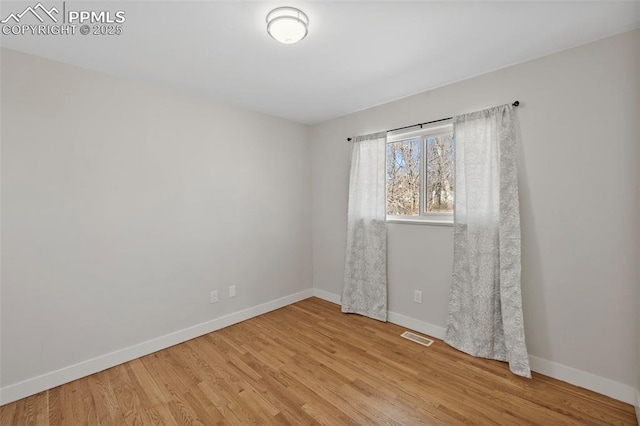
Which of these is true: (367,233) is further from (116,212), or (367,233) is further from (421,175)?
(116,212)

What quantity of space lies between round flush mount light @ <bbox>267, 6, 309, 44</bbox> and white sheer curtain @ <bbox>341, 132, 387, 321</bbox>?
165 centimetres

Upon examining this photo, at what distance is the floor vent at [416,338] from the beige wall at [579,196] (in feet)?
2.62

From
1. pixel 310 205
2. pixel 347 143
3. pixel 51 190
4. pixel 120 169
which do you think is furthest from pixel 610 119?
pixel 51 190

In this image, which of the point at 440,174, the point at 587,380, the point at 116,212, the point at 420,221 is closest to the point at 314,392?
the point at 420,221

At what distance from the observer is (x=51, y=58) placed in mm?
2092

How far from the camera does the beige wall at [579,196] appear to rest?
1855 millimetres

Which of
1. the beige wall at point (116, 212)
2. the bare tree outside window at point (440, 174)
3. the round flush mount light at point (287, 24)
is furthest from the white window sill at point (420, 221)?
the round flush mount light at point (287, 24)

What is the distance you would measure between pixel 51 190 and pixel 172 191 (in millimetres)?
848

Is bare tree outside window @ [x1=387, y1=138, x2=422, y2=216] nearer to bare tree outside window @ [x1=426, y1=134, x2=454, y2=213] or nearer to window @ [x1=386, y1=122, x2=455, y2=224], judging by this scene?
window @ [x1=386, y1=122, x2=455, y2=224]

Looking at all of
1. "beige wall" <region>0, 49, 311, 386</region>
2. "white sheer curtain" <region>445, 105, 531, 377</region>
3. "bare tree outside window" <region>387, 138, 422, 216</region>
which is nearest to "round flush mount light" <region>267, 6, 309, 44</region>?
"beige wall" <region>0, 49, 311, 386</region>

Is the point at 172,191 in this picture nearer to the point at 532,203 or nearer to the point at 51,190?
the point at 51,190

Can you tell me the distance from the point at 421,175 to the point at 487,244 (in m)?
0.96

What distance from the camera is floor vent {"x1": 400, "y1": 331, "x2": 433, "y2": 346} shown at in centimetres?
268

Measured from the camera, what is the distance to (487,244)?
2.38 metres
